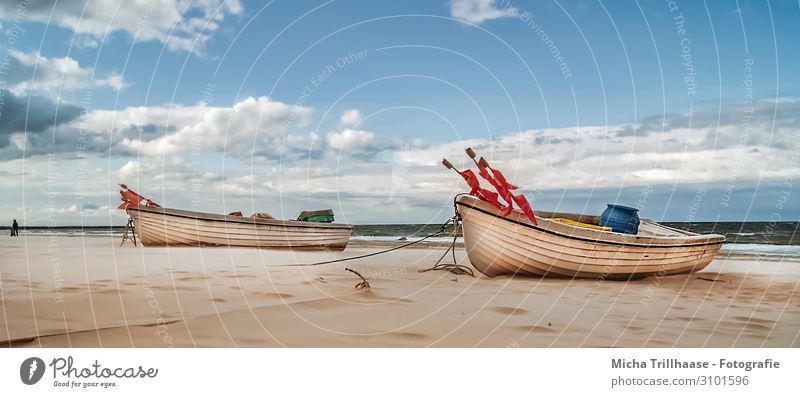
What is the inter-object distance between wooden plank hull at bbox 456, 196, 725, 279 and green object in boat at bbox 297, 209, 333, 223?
14839 millimetres

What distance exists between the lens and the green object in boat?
27.3 meters

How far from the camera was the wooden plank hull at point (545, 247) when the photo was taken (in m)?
12.8

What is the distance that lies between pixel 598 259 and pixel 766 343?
599 centimetres

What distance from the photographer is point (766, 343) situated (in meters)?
7.43

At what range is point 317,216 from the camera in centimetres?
2736

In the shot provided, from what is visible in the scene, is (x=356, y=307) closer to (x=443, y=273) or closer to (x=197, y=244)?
(x=443, y=273)

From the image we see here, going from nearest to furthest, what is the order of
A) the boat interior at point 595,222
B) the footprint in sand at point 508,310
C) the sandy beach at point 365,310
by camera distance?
1. the sandy beach at point 365,310
2. the footprint in sand at point 508,310
3. the boat interior at point 595,222

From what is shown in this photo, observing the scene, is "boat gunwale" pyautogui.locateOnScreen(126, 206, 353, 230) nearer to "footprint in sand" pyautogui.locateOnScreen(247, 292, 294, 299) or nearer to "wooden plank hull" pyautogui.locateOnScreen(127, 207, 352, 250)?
"wooden plank hull" pyautogui.locateOnScreen(127, 207, 352, 250)

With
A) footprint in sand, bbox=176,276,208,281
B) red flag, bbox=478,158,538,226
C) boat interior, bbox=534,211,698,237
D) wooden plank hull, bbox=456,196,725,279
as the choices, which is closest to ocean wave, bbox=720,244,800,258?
boat interior, bbox=534,211,698,237

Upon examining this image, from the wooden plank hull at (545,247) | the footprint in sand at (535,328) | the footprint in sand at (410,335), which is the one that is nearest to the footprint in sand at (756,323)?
the footprint in sand at (535,328)

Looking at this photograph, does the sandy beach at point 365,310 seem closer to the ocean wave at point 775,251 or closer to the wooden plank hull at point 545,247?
the wooden plank hull at point 545,247

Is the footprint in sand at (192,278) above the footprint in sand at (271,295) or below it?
above

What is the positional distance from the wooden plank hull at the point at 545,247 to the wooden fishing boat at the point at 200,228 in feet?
38.9

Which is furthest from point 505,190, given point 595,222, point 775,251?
point 775,251
